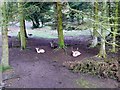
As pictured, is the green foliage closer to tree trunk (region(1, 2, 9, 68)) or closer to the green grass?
the green grass

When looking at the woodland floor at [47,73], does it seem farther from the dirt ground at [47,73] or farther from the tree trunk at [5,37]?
the tree trunk at [5,37]

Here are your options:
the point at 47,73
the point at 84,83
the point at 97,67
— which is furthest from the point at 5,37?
the point at 97,67

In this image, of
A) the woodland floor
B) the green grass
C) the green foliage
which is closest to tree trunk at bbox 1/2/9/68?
the woodland floor

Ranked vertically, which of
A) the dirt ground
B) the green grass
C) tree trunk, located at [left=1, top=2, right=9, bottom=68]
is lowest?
the green grass

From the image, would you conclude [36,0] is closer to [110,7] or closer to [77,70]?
[110,7]

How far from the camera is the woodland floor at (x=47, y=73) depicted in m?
7.11

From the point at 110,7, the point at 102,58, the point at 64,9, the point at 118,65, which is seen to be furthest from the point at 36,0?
the point at 118,65

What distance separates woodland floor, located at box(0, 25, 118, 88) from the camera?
7113 millimetres

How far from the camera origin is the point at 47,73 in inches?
305

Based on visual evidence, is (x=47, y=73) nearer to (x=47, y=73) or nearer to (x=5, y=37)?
(x=47, y=73)

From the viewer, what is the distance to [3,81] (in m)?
7.32

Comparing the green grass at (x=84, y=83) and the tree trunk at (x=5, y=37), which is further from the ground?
the tree trunk at (x=5, y=37)

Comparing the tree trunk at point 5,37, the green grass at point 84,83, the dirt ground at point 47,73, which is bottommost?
the green grass at point 84,83

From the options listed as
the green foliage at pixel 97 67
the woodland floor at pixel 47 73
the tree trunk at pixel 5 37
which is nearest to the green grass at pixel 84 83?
the woodland floor at pixel 47 73
